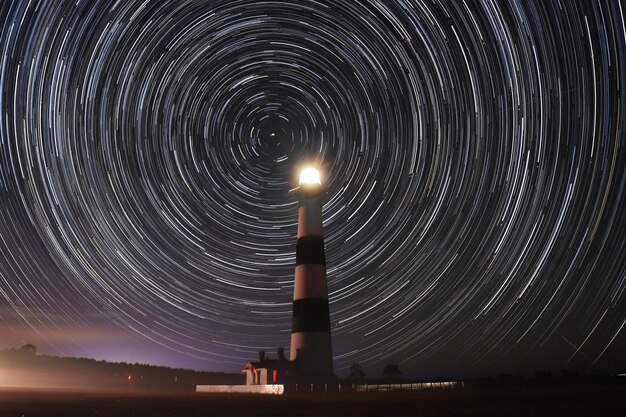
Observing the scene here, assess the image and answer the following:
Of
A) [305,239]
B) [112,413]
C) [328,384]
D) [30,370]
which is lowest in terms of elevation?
[112,413]

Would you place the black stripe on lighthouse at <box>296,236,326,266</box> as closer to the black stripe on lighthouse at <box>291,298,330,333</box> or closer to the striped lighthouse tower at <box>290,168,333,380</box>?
the striped lighthouse tower at <box>290,168,333,380</box>

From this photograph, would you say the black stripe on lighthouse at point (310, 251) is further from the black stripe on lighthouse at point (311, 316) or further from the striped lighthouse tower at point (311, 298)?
the black stripe on lighthouse at point (311, 316)

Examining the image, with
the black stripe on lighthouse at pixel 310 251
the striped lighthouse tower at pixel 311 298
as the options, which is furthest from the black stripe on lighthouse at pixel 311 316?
the black stripe on lighthouse at pixel 310 251

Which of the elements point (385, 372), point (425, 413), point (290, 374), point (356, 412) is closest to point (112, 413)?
point (356, 412)

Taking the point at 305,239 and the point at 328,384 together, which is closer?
the point at 328,384

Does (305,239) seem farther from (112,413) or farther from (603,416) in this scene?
(603,416)

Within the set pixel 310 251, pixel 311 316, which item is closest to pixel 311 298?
pixel 311 316
